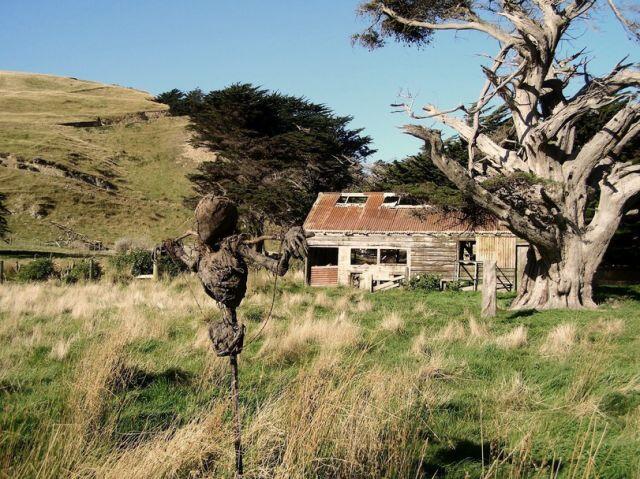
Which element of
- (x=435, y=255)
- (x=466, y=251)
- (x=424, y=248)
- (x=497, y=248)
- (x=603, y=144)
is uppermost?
(x=603, y=144)

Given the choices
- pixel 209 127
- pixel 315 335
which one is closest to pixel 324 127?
pixel 209 127

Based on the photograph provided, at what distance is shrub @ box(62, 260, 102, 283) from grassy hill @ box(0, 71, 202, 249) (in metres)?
17.8

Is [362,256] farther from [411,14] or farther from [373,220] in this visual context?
[411,14]

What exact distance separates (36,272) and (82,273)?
1.63 m

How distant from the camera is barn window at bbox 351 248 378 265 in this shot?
Result: 40431mm

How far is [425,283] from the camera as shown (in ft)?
93.1

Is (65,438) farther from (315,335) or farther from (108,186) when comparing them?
(108,186)

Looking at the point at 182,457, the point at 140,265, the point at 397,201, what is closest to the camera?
the point at 182,457

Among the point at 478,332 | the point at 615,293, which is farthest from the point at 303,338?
the point at 615,293

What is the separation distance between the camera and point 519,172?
18281 mm

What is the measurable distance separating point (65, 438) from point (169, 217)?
56209mm

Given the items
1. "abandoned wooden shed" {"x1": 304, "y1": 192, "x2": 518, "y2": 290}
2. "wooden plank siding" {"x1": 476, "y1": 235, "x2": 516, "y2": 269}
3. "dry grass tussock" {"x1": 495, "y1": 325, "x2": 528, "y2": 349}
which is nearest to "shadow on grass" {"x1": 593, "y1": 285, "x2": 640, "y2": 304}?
"wooden plank siding" {"x1": 476, "y1": 235, "x2": 516, "y2": 269}

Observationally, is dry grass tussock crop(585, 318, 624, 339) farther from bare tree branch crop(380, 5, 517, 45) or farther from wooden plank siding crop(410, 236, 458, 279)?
wooden plank siding crop(410, 236, 458, 279)

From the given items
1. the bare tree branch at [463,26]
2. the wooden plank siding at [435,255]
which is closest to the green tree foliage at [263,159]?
the wooden plank siding at [435,255]
